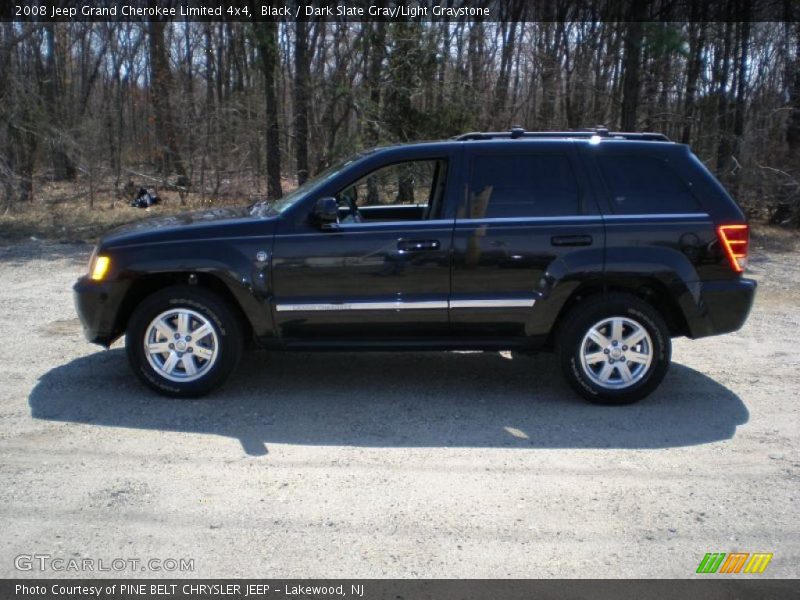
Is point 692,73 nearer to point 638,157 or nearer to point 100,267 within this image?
point 638,157

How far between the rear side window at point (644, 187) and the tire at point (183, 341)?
2932 mm

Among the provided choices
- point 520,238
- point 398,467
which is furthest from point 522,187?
point 398,467

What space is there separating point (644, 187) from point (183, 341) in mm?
3540

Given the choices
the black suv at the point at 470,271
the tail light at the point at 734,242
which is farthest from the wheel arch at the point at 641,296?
the tail light at the point at 734,242

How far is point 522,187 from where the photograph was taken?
5.50 m

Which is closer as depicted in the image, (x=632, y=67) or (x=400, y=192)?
(x=400, y=192)

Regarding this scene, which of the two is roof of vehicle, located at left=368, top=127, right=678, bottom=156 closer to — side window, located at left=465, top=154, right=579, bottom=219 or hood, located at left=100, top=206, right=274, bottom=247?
side window, located at left=465, top=154, right=579, bottom=219

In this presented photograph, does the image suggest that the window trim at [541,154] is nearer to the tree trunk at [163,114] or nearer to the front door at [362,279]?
the front door at [362,279]

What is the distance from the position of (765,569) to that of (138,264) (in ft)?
14.1

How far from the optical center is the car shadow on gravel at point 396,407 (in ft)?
16.3

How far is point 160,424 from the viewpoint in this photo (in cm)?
509

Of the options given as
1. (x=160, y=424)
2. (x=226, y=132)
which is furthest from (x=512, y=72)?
(x=160, y=424)

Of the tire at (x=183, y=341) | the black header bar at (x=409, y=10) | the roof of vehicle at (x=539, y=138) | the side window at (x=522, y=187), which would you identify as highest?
the black header bar at (x=409, y=10)

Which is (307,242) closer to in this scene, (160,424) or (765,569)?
(160,424)
